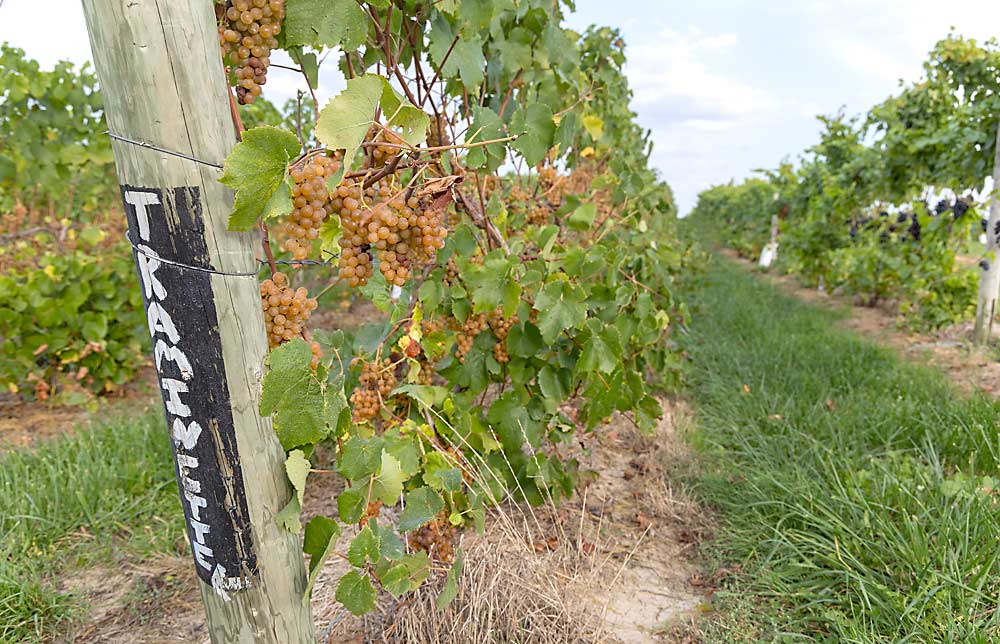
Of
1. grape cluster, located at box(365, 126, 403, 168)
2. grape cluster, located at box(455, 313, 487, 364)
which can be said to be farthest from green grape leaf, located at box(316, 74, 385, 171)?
grape cluster, located at box(455, 313, 487, 364)

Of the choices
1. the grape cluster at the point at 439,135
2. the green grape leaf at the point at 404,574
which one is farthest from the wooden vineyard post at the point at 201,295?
the grape cluster at the point at 439,135

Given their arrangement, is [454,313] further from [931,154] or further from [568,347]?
[931,154]

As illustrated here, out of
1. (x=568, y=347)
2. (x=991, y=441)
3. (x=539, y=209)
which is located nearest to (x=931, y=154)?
(x=991, y=441)

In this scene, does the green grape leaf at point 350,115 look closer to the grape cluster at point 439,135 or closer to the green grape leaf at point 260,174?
the green grape leaf at point 260,174

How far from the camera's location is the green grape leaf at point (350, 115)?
1.01 metres

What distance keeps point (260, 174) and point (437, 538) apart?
1179 mm

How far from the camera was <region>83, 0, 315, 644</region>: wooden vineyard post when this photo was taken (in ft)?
3.28

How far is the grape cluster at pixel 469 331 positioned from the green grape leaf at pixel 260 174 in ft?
Result: 3.48

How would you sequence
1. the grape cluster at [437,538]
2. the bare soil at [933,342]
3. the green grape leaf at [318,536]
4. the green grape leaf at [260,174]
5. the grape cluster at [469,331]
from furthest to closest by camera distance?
1. the bare soil at [933,342]
2. the grape cluster at [469,331]
3. the grape cluster at [437,538]
4. the green grape leaf at [318,536]
5. the green grape leaf at [260,174]

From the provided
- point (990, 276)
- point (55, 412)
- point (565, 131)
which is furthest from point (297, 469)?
point (990, 276)

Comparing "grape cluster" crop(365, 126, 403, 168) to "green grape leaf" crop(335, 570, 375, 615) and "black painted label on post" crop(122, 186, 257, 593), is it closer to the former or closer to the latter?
"black painted label on post" crop(122, 186, 257, 593)

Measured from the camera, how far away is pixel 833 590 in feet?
6.98

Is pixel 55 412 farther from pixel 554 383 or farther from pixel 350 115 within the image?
pixel 350 115

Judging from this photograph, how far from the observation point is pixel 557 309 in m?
1.86
